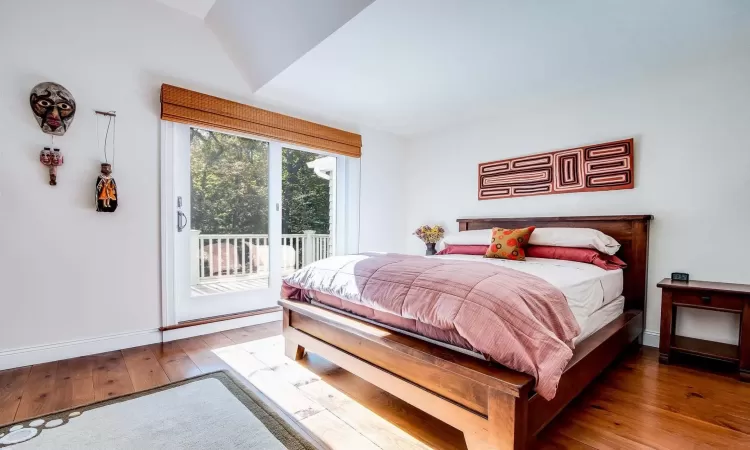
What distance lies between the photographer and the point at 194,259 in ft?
9.44

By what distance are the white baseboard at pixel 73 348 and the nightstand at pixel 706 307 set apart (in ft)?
12.1

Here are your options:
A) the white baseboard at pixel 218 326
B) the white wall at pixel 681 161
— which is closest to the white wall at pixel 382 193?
the white baseboard at pixel 218 326

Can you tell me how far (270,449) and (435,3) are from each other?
2325 mm

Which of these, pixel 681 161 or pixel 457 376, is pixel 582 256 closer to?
pixel 681 161

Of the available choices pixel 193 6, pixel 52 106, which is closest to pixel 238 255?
pixel 52 106

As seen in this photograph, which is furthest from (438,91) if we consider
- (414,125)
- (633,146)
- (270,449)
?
(270,449)

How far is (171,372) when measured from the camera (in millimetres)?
2088

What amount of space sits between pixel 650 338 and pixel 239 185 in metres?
3.67

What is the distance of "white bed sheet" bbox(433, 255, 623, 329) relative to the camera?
173 centimetres

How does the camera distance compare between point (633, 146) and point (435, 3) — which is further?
point (633, 146)

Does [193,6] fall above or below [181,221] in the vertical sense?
above

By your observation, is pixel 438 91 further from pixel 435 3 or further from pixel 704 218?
pixel 704 218

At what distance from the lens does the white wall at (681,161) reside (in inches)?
92.0

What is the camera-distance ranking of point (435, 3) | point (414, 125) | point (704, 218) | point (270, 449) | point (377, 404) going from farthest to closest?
point (414, 125) < point (704, 218) < point (435, 3) < point (377, 404) < point (270, 449)
